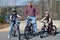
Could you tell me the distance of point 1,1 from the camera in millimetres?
26000

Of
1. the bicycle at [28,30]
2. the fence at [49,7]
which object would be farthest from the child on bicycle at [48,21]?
the fence at [49,7]

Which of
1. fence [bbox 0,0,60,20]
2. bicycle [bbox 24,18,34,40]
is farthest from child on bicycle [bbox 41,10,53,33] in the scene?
fence [bbox 0,0,60,20]

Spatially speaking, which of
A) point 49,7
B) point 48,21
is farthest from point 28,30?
point 49,7

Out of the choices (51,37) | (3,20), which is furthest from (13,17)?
(3,20)

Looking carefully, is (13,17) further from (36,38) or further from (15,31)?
(36,38)

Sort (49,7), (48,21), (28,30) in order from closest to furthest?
(28,30)
(48,21)
(49,7)

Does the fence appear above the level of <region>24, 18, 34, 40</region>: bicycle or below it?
above

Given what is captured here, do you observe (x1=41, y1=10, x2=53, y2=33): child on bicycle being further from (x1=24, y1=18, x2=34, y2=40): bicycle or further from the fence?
the fence

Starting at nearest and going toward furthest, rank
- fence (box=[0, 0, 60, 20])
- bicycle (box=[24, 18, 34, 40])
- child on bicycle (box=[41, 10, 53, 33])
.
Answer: bicycle (box=[24, 18, 34, 40])
child on bicycle (box=[41, 10, 53, 33])
fence (box=[0, 0, 60, 20])

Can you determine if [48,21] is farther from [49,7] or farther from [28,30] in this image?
[49,7]

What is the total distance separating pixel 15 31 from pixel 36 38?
1.18m

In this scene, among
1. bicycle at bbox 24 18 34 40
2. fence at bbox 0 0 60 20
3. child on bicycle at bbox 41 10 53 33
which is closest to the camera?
bicycle at bbox 24 18 34 40

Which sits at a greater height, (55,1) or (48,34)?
(55,1)

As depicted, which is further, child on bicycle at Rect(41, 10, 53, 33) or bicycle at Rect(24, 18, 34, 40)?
child on bicycle at Rect(41, 10, 53, 33)
